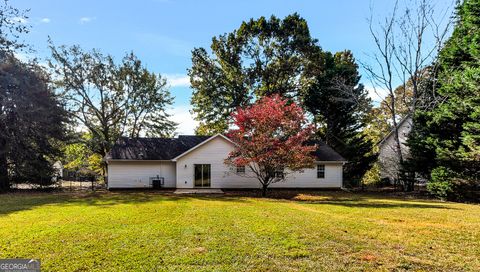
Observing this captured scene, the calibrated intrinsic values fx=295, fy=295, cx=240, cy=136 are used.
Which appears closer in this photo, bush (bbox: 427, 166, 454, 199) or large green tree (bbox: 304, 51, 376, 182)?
bush (bbox: 427, 166, 454, 199)

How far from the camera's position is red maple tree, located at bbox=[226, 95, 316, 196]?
1691cm

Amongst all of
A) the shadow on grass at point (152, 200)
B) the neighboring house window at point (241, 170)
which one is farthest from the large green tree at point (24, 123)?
the neighboring house window at point (241, 170)

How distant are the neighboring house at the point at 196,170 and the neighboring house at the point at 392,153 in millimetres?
7462

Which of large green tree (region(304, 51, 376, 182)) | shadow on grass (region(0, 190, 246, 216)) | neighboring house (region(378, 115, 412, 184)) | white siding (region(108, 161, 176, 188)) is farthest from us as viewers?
large green tree (region(304, 51, 376, 182))

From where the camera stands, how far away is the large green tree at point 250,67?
99.0 feet

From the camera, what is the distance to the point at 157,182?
73.1 ft

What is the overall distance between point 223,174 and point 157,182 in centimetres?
503

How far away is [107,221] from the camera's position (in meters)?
8.74

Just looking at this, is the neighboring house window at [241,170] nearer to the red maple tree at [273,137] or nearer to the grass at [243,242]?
the red maple tree at [273,137]

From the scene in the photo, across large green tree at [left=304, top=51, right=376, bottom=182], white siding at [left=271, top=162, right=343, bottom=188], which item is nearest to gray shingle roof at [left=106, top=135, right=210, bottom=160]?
white siding at [left=271, top=162, right=343, bottom=188]

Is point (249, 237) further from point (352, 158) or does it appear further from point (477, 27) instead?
point (352, 158)

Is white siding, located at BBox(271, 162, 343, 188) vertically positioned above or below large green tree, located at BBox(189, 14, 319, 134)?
below

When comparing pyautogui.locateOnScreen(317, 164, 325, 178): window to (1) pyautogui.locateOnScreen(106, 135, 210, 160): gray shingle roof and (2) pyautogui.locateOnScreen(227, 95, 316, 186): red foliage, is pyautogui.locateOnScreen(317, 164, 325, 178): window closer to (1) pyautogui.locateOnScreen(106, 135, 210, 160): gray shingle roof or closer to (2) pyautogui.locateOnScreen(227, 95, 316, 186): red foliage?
(2) pyautogui.locateOnScreen(227, 95, 316, 186): red foliage

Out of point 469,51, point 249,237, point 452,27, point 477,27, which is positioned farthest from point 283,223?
point 452,27
